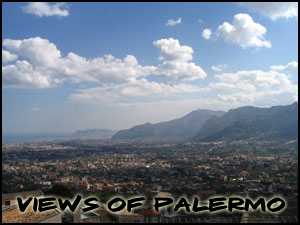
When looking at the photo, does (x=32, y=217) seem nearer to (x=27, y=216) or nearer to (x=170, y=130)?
(x=27, y=216)

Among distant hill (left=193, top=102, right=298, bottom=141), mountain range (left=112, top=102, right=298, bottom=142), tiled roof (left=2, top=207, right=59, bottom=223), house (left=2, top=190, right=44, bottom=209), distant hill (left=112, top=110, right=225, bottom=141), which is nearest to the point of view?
tiled roof (left=2, top=207, right=59, bottom=223)

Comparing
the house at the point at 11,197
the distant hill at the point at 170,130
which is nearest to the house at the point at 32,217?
the house at the point at 11,197

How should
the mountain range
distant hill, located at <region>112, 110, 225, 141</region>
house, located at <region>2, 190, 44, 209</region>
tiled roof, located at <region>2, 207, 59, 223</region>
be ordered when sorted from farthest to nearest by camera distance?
distant hill, located at <region>112, 110, 225, 141</region> → the mountain range → house, located at <region>2, 190, 44, 209</region> → tiled roof, located at <region>2, 207, 59, 223</region>

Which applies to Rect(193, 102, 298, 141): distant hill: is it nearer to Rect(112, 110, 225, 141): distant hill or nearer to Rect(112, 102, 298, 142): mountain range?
Rect(112, 102, 298, 142): mountain range

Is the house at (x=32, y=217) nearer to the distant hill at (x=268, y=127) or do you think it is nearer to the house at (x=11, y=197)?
the house at (x=11, y=197)

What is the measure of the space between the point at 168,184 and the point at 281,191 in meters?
9.30

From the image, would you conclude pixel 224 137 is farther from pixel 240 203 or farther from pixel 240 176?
pixel 240 203

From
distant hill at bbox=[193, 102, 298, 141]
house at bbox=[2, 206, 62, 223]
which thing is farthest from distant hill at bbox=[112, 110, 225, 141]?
house at bbox=[2, 206, 62, 223]

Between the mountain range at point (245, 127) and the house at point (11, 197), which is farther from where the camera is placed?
the mountain range at point (245, 127)

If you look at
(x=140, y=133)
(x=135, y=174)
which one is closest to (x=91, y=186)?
(x=135, y=174)

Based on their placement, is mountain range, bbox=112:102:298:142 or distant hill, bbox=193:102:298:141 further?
mountain range, bbox=112:102:298:142

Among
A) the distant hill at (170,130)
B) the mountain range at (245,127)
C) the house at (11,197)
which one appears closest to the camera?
the house at (11,197)

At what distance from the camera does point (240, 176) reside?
2773 centimetres

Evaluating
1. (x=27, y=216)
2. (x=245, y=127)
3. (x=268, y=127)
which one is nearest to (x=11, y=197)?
(x=27, y=216)
